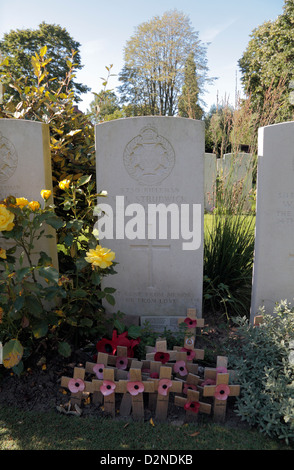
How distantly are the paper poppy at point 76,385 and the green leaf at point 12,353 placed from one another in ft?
1.16

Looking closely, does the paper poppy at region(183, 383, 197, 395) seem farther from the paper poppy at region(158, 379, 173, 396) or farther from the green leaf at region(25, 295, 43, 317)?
the green leaf at region(25, 295, 43, 317)

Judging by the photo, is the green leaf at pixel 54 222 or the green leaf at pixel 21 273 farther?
the green leaf at pixel 54 222

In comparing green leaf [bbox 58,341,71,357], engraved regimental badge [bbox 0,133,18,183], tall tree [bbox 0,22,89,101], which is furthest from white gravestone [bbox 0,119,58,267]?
tall tree [bbox 0,22,89,101]

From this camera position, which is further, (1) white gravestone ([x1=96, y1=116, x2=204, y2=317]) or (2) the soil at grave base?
(1) white gravestone ([x1=96, y1=116, x2=204, y2=317])

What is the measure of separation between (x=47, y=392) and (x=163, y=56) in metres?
31.0

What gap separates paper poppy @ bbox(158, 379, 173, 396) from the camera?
82.1 inches

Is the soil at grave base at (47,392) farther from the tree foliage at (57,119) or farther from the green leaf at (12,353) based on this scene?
the tree foliage at (57,119)

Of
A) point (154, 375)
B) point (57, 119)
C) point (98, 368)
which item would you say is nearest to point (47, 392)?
point (98, 368)

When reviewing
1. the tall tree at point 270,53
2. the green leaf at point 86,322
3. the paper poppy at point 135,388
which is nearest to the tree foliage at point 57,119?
the green leaf at point 86,322

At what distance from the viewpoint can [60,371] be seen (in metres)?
2.43

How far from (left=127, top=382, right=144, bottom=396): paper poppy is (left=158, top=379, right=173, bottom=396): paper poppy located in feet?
0.35

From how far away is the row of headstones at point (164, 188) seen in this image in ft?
8.99
